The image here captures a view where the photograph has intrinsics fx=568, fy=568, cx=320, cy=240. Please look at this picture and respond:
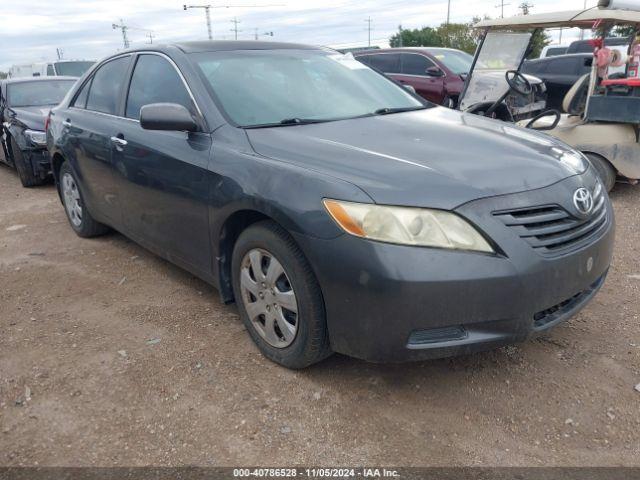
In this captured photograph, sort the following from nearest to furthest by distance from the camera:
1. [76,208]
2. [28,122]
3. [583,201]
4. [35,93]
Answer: [583,201], [76,208], [28,122], [35,93]

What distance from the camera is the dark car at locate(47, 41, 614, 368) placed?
2.27 metres

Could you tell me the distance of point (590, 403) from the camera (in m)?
2.59

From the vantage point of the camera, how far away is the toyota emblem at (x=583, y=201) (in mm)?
2572

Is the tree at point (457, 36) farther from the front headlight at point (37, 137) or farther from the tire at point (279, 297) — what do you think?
the tire at point (279, 297)

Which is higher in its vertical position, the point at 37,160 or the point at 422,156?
the point at 422,156

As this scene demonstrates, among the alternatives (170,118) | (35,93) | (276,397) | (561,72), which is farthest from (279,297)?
(561,72)

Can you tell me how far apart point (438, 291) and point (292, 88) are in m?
1.75

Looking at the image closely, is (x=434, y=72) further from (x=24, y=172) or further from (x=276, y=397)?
(x=276, y=397)

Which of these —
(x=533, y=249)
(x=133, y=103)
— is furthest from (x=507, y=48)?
(x=533, y=249)

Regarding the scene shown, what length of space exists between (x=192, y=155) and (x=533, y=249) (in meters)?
1.84

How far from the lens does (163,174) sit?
11.0ft

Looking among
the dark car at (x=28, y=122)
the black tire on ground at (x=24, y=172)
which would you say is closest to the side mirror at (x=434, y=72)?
the dark car at (x=28, y=122)

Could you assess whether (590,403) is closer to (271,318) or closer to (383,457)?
(383,457)

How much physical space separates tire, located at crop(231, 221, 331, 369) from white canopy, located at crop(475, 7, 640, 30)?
5.08 meters
